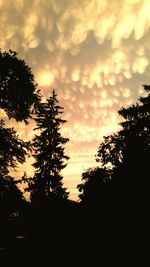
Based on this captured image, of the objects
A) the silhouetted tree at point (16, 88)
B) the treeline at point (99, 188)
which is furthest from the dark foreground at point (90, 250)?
the silhouetted tree at point (16, 88)

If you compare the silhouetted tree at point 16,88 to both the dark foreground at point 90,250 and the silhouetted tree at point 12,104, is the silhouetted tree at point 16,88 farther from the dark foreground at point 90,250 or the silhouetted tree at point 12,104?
the dark foreground at point 90,250

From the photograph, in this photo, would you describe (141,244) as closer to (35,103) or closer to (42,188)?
(35,103)

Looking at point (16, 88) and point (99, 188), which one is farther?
point (99, 188)

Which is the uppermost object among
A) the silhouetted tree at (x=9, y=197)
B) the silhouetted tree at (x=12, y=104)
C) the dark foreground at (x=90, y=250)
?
the silhouetted tree at (x=12, y=104)

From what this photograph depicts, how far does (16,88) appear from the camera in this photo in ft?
50.7

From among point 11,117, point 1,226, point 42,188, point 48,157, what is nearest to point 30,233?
point 1,226

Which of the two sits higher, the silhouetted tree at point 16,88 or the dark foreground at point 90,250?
the silhouetted tree at point 16,88

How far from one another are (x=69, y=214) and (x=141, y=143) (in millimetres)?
11100

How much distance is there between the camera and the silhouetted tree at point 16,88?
15148mm

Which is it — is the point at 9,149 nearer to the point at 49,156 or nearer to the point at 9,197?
the point at 9,197

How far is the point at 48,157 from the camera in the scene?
115 ft

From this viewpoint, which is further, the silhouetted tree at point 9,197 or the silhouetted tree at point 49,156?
the silhouetted tree at point 49,156

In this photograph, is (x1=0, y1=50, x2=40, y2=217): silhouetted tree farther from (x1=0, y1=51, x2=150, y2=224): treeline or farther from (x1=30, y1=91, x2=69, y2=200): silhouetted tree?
(x1=30, y1=91, x2=69, y2=200): silhouetted tree

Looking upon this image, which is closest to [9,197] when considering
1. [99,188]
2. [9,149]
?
[9,149]
